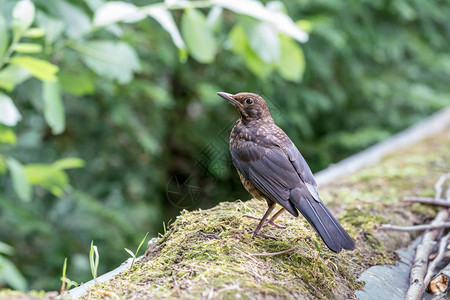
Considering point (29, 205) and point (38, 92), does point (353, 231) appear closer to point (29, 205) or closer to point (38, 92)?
A: point (38, 92)

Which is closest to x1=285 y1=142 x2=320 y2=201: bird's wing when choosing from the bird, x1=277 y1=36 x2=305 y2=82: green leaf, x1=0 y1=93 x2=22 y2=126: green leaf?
the bird

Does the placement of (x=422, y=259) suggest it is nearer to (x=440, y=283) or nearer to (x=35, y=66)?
(x=440, y=283)

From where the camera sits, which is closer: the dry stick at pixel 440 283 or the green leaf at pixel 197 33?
the dry stick at pixel 440 283

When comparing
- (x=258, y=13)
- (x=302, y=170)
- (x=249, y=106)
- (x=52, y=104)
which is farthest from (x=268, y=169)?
(x=52, y=104)

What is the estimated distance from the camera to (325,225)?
6.68 feet

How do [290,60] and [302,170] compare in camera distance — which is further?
[290,60]

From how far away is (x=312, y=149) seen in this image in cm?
561

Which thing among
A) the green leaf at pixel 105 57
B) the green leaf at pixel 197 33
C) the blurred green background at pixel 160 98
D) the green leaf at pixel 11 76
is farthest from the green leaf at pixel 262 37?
the green leaf at pixel 11 76

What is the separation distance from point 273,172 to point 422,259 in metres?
0.78

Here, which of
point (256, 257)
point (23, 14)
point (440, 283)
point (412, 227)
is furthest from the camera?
point (412, 227)

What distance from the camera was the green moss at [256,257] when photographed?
1.69 m

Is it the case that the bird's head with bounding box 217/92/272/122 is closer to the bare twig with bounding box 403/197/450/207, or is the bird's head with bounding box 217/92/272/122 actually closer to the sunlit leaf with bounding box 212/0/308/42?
the sunlit leaf with bounding box 212/0/308/42

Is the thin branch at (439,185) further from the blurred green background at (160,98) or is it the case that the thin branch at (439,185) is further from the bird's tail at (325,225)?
the bird's tail at (325,225)

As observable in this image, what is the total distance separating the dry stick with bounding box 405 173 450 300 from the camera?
2.07 m
